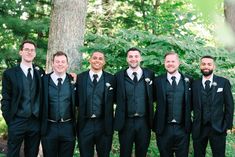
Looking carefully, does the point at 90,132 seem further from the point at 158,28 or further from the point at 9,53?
the point at 9,53

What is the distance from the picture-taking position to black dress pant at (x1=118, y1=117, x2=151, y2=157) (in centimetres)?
486

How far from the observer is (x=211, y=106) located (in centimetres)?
488

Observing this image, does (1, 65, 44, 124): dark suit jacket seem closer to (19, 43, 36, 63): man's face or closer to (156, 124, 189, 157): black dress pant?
(19, 43, 36, 63): man's face

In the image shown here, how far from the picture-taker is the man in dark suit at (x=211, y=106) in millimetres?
4879

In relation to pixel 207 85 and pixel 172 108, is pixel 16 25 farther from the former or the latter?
pixel 207 85

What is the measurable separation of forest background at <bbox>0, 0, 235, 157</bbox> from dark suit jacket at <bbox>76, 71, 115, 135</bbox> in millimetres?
1180

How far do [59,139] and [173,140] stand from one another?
148cm

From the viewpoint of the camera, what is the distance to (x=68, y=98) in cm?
476

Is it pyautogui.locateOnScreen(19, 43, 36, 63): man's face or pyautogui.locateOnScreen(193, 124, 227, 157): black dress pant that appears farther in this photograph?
pyautogui.locateOnScreen(193, 124, 227, 157): black dress pant

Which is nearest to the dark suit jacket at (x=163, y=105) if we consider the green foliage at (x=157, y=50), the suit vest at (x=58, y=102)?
the green foliage at (x=157, y=50)

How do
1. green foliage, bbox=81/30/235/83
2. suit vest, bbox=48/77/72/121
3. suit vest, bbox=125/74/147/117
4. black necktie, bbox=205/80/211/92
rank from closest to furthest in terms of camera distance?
suit vest, bbox=48/77/72/121
suit vest, bbox=125/74/147/117
black necktie, bbox=205/80/211/92
green foliage, bbox=81/30/235/83

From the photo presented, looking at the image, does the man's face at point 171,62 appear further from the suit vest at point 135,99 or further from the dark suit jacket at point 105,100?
the dark suit jacket at point 105,100

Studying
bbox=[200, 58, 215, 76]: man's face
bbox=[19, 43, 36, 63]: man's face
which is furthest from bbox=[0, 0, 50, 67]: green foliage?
bbox=[200, 58, 215, 76]: man's face

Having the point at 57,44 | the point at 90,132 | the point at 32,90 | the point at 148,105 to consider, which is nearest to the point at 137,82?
the point at 148,105
